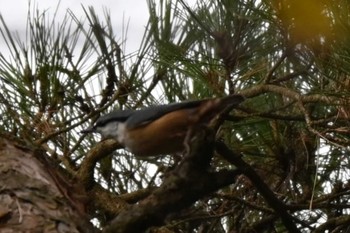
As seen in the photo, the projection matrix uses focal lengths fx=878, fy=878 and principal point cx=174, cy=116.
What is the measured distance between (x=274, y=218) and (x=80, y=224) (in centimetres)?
55

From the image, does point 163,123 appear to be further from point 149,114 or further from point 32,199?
point 32,199

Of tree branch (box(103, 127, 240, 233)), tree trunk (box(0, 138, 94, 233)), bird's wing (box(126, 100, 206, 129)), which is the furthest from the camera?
bird's wing (box(126, 100, 206, 129))

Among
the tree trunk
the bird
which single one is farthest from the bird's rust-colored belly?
the tree trunk

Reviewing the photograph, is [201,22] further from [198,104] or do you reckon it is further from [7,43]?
[7,43]

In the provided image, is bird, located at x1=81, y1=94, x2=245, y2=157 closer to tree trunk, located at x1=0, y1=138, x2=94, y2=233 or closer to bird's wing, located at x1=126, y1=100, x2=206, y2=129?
bird's wing, located at x1=126, y1=100, x2=206, y2=129

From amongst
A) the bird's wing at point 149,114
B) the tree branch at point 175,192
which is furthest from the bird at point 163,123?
the tree branch at point 175,192

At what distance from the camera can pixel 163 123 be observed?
5.71 feet

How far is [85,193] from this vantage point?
1923mm

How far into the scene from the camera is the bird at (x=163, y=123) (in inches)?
66.0

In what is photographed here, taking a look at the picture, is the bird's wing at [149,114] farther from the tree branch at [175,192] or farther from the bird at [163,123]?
the tree branch at [175,192]

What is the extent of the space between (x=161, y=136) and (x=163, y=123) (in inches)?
1.1

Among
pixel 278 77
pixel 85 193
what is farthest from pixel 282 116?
pixel 85 193

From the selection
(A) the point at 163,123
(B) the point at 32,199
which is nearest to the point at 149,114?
(A) the point at 163,123

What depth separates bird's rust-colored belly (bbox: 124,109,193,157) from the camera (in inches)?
67.2
